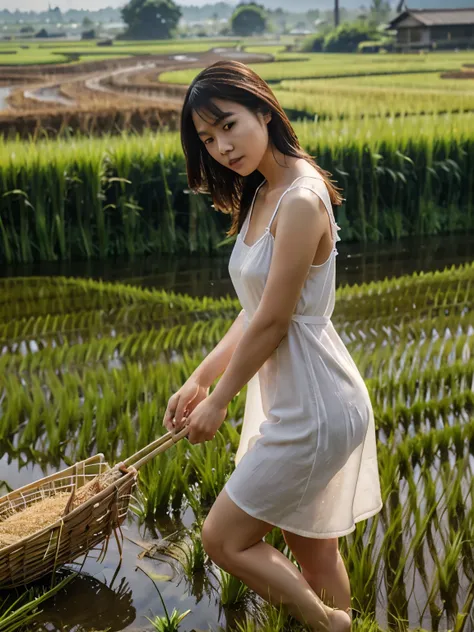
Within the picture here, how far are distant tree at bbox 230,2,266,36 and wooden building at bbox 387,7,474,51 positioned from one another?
3.56ft

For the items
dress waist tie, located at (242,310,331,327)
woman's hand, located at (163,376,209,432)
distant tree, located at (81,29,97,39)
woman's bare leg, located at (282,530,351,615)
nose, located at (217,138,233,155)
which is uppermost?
nose, located at (217,138,233,155)

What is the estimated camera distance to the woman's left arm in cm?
158

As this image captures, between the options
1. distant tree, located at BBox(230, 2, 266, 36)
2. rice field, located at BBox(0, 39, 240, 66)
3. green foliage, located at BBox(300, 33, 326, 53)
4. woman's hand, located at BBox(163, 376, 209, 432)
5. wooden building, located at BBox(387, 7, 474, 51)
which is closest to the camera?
woman's hand, located at BBox(163, 376, 209, 432)

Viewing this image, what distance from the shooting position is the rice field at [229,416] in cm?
210

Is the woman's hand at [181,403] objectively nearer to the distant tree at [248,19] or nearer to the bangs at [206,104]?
the bangs at [206,104]

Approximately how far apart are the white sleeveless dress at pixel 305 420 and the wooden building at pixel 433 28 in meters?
Answer: 7.29

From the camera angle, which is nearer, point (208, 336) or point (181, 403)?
point (181, 403)

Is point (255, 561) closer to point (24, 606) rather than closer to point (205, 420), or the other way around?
point (205, 420)

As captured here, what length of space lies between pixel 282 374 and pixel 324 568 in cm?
35

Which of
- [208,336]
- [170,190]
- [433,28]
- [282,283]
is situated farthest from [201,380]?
[433,28]

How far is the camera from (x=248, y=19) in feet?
27.1

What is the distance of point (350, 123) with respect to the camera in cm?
766

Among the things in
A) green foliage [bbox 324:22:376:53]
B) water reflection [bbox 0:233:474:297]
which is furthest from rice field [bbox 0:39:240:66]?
water reflection [bbox 0:233:474:297]

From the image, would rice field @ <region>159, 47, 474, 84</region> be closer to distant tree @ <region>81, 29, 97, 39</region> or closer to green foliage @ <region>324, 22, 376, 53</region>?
green foliage @ <region>324, 22, 376, 53</region>
